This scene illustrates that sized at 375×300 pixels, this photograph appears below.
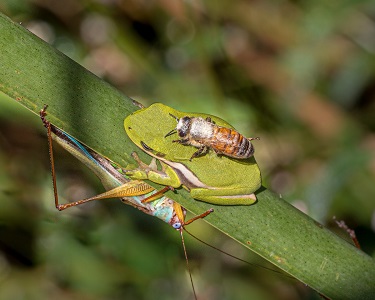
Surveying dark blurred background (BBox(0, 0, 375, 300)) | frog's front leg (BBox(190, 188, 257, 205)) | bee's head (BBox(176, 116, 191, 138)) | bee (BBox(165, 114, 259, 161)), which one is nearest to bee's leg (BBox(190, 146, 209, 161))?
bee (BBox(165, 114, 259, 161))

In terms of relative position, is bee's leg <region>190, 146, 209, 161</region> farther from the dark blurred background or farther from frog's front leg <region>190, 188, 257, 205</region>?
the dark blurred background

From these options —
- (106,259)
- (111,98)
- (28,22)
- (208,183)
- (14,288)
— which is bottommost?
(14,288)

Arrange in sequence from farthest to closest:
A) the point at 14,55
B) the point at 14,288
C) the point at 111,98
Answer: the point at 14,288 → the point at 111,98 → the point at 14,55

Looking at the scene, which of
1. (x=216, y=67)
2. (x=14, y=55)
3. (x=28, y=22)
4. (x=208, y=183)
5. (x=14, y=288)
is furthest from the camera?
(x=216, y=67)

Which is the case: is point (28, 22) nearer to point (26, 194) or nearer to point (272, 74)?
point (26, 194)

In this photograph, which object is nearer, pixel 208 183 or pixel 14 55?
pixel 14 55

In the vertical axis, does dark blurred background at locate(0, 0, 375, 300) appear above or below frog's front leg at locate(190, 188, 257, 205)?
below

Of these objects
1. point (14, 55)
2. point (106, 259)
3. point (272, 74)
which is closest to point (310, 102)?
point (272, 74)

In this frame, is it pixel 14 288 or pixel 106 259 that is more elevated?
pixel 106 259

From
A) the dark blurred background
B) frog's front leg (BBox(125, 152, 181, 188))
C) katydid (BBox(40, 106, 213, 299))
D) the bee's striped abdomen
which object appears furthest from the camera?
the dark blurred background
